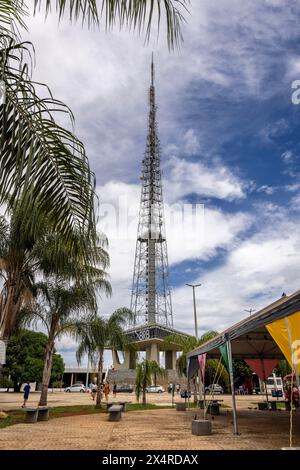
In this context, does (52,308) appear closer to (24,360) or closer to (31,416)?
(31,416)

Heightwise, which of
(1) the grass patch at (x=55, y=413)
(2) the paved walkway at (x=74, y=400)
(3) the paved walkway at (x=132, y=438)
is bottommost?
(3) the paved walkway at (x=132, y=438)

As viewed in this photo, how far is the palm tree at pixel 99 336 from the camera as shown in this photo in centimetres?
1970

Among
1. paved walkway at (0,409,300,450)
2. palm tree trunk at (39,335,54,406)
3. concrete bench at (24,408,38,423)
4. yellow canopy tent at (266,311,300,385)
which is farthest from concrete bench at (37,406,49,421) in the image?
yellow canopy tent at (266,311,300,385)

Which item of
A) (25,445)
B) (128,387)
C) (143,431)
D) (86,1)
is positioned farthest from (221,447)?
(128,387)

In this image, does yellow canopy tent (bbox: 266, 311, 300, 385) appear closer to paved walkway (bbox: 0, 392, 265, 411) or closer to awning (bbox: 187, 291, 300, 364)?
awning (bbox: 187, 291, 300, 364)

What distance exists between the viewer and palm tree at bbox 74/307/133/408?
19703 millimetres

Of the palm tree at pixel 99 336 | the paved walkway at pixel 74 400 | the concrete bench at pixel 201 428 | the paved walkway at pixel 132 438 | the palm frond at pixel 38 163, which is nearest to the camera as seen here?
the palm frond at pixel 38 163

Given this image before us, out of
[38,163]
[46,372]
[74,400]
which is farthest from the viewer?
[74,400]

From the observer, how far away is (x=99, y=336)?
1989 cm

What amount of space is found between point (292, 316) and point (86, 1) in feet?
19.5

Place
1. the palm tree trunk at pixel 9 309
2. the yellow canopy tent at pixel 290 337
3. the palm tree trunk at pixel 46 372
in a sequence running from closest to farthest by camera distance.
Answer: the yellow canopy tent at pixel 290 337, the palm tree trunk at pixel 9 309, the palm tree trunk at pixel 46 372

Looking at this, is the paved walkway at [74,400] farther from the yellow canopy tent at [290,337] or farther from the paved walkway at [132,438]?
the yellow canopy tent at [290,337]

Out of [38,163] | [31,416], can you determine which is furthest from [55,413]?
[38,163]

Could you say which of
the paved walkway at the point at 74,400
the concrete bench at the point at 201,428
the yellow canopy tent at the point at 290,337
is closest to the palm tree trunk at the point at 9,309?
the paved walkway at the point at 74,400
